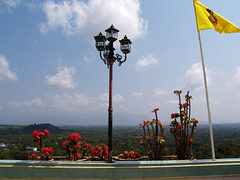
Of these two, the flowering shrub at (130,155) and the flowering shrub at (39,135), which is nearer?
the flowering shrub at (39,135)

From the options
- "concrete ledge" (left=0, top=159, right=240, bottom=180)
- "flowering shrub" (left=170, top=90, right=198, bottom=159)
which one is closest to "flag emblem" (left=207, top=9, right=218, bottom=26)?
"flowering shrub" (left=170, top=90, right=198, bottom=159)

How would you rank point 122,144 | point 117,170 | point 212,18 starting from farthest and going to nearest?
point 122,144 < point 212,18 < point 117,170

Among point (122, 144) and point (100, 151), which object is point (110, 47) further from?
point (122, 144)

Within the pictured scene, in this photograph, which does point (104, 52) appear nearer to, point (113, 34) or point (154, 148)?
point (113, 34)

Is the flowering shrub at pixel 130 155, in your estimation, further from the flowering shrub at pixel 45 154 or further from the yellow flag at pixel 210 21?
the yellow flag at pixel 210 21

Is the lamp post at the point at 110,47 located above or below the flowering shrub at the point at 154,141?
above

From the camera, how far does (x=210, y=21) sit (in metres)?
5.66

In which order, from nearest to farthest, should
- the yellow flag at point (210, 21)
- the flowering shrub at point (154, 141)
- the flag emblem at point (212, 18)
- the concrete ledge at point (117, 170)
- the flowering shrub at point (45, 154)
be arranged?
the concrete ledge at point (117, 170), the flowering shrub at point (45, 154), the flowering shrub at point (154, 141), the yellow flag at point (210, 21), the flag emblem at point (212, 18)

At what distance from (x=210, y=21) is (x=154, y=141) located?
4.41 m

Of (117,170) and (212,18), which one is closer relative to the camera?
(117,170)

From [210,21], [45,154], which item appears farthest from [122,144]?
[210,21]

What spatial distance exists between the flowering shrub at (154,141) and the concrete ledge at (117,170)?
1.12m

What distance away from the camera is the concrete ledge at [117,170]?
12.1ft

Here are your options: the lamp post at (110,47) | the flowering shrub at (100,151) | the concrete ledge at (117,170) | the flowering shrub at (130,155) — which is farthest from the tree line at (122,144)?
the lamp post at (110,47)
